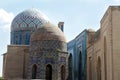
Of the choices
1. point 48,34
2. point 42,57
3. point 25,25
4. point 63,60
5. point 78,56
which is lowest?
point 63,60

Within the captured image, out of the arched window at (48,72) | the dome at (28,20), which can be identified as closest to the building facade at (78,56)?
the arched window at (48,72)

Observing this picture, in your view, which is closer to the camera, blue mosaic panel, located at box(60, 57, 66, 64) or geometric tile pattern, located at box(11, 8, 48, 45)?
blue mosaic panel, located at box(60, 57, 66, 64)

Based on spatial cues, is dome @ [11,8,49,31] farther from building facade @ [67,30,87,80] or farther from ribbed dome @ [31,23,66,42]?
ribbed dome @ [31,23,66,42]

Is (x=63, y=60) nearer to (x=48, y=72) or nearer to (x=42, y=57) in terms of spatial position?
(x=48, y=72)

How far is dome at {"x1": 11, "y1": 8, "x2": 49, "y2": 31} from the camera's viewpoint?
29.6 metres

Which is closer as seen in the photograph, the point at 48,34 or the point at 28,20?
the point at 48,34

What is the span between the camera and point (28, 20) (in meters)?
29.7

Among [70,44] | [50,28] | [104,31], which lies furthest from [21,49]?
[104,31]

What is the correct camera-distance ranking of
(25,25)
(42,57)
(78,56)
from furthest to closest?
(25,25), (78,56), (42,57)

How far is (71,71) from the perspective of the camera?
28.4 metres

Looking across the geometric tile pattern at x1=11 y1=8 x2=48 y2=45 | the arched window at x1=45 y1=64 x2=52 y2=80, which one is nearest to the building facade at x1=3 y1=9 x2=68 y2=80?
the arched window at x1=45 y1=64 x2=52 y2=80

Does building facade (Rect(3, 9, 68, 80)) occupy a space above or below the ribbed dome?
below

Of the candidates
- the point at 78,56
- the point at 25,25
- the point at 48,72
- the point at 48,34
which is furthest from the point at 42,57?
the point at 25,25

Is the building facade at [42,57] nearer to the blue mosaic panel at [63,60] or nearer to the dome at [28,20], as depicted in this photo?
the blue mosaic panel at [63,60]
